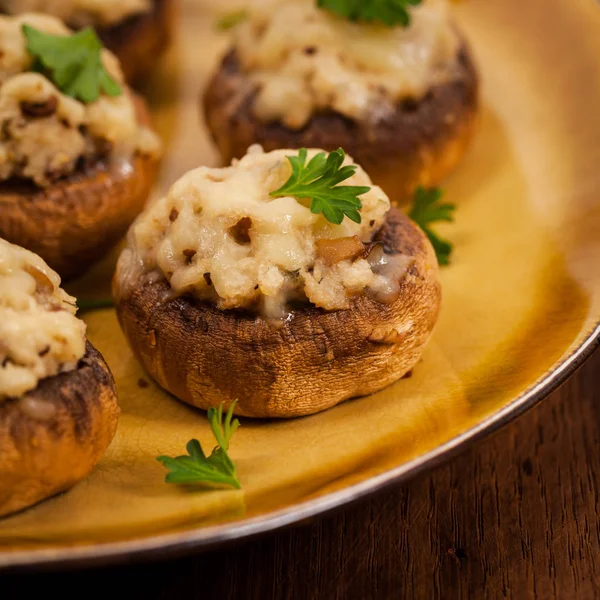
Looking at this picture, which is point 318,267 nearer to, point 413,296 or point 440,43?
point 413,296

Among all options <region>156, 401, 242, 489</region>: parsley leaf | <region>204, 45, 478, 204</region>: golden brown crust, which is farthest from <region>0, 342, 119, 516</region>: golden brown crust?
<region>204, 45, 478, 204</region>: golden brown crust

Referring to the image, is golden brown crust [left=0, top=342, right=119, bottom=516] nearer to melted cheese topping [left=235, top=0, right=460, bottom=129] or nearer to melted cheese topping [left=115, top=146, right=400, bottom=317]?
melted cheese topping [left=115, top=146, right=400, bottom=317]

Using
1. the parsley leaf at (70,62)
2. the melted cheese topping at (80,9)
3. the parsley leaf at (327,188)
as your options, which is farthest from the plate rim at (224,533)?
the melted cheese topping at (80,9)

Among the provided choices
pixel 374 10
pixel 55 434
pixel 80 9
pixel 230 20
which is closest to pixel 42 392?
pixel 55 434

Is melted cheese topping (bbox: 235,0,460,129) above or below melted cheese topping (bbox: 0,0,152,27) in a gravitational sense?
above

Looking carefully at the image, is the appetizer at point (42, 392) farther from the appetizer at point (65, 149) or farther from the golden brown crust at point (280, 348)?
the appetizer at point (65, 149)

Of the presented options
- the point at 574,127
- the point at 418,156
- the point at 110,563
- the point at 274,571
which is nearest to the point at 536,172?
the point at 574,127

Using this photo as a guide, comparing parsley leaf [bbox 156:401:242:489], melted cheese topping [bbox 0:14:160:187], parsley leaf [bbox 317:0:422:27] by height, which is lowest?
parsley leaf [bbox 156:401:242:489]
